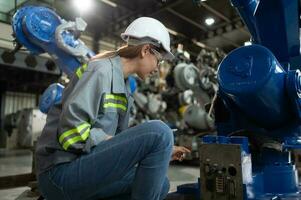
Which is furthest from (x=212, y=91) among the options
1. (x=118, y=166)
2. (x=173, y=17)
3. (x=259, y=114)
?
(x=118, y=166)

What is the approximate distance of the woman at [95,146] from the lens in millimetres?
1130

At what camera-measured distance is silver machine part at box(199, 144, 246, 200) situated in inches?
57.9

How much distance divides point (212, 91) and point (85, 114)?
3.46 meters

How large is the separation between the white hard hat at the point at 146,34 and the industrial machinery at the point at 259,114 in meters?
0.43

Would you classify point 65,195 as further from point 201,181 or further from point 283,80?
point 283,80

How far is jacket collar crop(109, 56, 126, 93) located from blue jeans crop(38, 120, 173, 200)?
0.20 m

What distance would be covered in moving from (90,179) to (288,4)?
1.53 meters

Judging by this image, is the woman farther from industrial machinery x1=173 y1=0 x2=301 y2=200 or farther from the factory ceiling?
the factory ceiling

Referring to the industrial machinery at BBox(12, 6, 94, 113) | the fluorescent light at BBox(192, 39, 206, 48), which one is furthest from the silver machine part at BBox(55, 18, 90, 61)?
the fluorescent light at BBox(192, 39, 206, 48)

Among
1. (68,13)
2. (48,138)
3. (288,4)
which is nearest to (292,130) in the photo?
(288,4)

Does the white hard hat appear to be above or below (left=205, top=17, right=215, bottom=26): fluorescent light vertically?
below

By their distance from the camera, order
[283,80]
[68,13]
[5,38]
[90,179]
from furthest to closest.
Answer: [68,13] → [5,38] → [283,80] → [90,179]

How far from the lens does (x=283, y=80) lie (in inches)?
63.9

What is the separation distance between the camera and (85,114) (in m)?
1.14
